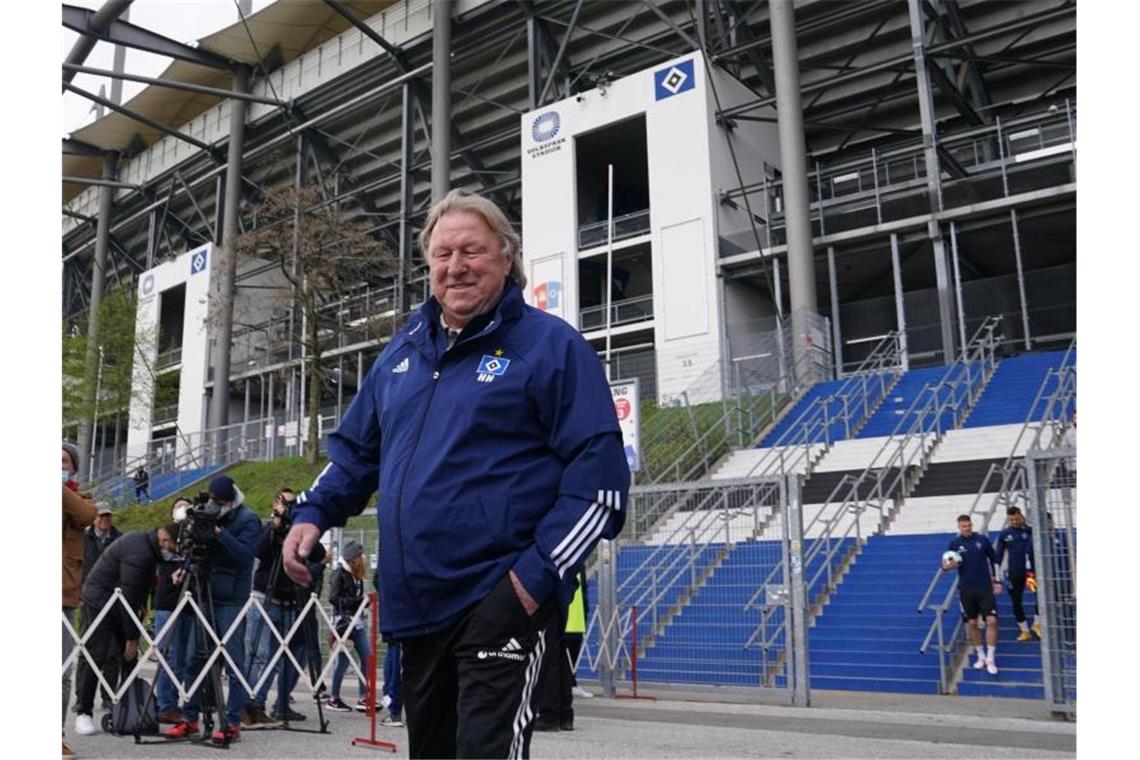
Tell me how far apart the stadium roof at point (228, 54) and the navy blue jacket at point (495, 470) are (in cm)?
3434

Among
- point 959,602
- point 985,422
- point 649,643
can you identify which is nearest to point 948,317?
point 985,422

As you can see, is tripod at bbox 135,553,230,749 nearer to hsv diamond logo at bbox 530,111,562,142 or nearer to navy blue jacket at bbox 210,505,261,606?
navy blue jacket at bbox 210,505,261,606

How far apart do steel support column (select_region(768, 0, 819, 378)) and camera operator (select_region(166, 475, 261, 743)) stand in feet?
62.5

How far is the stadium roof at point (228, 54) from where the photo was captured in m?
37.1

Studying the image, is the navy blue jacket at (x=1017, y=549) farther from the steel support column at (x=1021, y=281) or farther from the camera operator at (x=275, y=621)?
the steel support column at (x=1021, y=281)

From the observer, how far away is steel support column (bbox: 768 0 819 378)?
84.7ft

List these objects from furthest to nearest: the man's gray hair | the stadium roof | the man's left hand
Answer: the stadium roof → the man's gray hair → the man's left hand

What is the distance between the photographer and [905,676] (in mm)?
10859

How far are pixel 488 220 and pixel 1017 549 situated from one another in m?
10.2

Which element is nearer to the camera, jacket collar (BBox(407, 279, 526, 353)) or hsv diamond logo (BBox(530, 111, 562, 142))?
jacket collar (BBox(407, 279, 526, 353))

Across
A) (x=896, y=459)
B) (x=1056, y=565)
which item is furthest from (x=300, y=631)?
(x=896, y=459)

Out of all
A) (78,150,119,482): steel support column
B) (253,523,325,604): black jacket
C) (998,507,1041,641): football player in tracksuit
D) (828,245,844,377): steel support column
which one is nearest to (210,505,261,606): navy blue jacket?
(253,523,325,604): black jacket

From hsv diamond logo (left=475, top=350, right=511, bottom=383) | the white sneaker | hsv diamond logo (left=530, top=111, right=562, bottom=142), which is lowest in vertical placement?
the white sneaker

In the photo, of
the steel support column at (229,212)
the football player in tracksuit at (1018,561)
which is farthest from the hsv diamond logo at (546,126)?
the football player in tracksuit at (1018,561)
